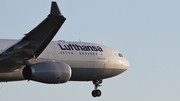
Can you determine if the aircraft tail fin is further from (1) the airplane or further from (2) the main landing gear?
(2) the main landing gear

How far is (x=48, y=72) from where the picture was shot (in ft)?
121

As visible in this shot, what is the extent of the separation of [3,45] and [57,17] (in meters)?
7.18

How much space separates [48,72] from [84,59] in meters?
6.38

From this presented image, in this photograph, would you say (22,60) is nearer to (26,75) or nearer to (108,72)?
(26,75)

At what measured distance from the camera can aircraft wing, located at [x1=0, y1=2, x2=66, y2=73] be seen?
32625 millimetres

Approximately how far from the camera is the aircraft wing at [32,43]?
32.6 m

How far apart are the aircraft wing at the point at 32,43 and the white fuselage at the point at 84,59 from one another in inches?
60.8

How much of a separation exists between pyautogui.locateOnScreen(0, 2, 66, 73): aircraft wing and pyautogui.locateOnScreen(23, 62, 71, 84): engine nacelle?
692 mm

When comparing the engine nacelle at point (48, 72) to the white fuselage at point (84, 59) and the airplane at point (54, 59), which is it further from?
the white fuselage at point (84, 59)

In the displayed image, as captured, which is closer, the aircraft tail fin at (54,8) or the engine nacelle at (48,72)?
the aircraft tail fin at (54,8)

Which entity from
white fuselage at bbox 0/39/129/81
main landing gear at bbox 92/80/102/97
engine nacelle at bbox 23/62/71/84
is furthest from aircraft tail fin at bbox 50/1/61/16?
main landing gear at bbox 92/80/102/97

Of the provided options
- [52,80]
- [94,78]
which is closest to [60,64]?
[52,80]

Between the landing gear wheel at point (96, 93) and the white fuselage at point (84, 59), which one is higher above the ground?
the white fuselage at point (84, 59)

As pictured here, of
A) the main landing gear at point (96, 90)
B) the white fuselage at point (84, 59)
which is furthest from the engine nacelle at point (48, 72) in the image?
the main landing gear at point (96, 90)
